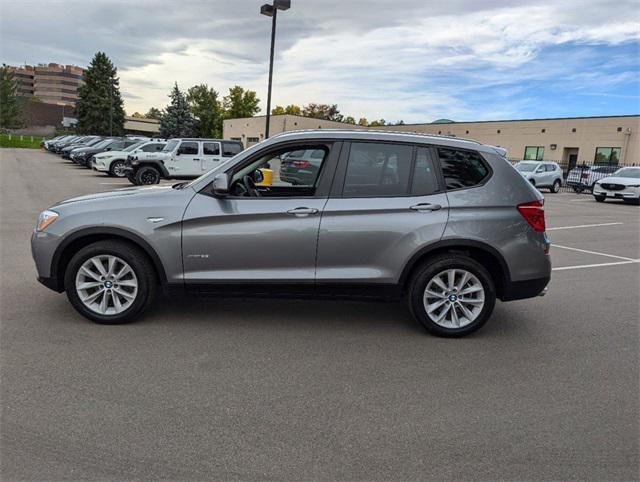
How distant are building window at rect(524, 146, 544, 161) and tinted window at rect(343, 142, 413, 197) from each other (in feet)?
153

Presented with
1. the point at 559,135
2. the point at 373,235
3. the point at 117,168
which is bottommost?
the point at 117,168

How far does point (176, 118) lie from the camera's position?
7419 cm

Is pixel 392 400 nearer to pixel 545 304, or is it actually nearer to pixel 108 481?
pixel 108 481

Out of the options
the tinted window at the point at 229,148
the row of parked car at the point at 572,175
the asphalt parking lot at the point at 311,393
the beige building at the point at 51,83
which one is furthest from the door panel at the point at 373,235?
the beige building at the point at 51,83

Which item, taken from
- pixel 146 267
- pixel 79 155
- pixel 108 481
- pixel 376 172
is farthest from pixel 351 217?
pixel 79 155

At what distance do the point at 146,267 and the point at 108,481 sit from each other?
238 cm

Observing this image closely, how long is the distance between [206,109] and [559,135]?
2816 inches

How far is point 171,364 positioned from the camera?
4.12 m

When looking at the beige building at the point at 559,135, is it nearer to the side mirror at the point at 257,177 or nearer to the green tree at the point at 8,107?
the side mirror at the point at 257,177

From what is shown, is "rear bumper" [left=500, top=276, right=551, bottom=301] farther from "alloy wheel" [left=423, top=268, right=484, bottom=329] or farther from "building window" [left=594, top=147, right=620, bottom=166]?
"building window" [left=594, top=147, right=620, bottom=166]

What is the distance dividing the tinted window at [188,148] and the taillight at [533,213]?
54.7ft

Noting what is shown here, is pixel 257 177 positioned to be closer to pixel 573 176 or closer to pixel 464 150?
pixel 464 150

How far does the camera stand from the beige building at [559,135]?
138 ft

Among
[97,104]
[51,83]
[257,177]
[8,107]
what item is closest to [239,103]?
[97,104]
